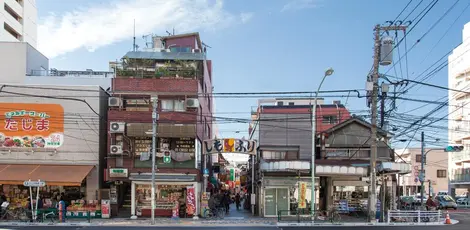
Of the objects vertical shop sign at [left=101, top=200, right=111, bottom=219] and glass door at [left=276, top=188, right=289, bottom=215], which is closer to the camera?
vertical shop sign at [left=101, top=200, right=111, bottom=219]

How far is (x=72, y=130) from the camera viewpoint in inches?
1340

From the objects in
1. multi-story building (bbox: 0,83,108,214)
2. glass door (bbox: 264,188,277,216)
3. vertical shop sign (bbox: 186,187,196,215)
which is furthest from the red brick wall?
glass door (bbox: 264,188,277,216)

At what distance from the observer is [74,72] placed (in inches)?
2052

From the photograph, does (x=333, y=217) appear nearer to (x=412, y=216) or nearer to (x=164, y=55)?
(x=412, y=216)

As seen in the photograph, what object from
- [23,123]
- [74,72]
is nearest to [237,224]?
[23,123]

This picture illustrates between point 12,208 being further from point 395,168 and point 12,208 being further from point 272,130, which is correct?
point 395,168

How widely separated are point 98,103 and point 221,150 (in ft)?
31.4

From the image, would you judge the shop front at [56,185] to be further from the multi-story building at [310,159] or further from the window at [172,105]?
the multi-story building at [310,159]

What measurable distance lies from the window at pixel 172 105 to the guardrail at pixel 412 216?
15.9 metres

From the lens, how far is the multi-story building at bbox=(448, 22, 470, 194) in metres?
68.6

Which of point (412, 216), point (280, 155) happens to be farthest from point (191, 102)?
point (412, 216)

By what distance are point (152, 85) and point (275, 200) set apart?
39.5 feet

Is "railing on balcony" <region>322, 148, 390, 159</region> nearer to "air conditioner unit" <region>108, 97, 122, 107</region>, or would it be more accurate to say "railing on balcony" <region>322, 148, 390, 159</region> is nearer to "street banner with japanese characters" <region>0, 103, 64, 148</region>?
"air conditioner unit" <region>108, 97, 122, 107</region>

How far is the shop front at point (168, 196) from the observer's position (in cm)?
3297
